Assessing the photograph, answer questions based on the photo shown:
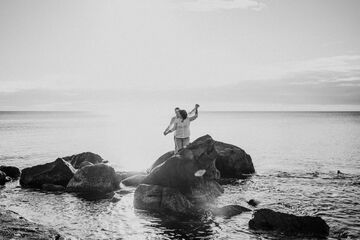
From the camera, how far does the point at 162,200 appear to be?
1978 centimetres

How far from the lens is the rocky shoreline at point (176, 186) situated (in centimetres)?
1608

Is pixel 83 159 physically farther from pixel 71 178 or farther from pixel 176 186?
pixel 176 186

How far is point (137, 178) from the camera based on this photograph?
27.5 meters

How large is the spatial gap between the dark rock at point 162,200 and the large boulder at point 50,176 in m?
8.51

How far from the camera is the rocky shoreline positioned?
52.7 ft

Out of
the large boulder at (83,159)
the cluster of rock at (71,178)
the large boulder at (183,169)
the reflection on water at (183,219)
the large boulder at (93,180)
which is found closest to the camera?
the reflection on water at (183,219)

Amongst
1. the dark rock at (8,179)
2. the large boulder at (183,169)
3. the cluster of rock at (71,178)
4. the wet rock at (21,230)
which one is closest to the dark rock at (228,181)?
the large boulder at (183,169)

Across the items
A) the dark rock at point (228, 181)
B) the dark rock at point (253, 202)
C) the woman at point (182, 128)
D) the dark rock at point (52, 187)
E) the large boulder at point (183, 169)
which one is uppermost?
the woman at point (182, 128)

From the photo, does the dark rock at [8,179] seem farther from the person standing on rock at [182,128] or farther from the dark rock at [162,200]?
the person standing on rock at [182,128]

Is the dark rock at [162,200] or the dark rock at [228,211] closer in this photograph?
the dark rock at [228,211]

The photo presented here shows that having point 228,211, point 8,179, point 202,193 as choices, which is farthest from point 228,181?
point 8,179

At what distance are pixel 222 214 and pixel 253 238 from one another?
3.54 m

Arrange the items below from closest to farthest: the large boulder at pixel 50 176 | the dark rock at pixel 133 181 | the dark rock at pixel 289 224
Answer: the dark rock at pixel 289 224 → the large boulder at pixel 50 176 → the dark rock at pixel 133 181

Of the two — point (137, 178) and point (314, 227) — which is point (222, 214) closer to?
point (314, 227)
